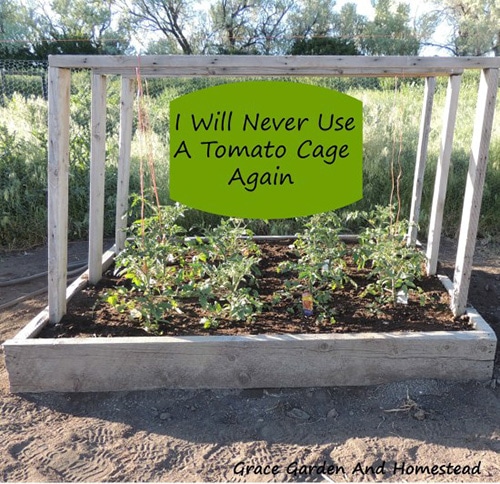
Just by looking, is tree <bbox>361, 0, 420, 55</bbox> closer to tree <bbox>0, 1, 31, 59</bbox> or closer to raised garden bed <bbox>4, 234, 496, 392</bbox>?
tree <bbox>0, 1, 31, 59</bbox>

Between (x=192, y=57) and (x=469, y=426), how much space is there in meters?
2.30

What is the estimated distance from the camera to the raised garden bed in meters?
2.71

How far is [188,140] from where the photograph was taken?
291cm

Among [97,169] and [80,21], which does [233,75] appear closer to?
[97,169]

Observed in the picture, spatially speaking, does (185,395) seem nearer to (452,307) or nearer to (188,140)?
(188,140)

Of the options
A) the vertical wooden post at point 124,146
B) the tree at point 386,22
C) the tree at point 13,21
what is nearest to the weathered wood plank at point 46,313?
the vertical wooden post at point 124,146

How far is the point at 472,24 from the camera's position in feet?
87.7

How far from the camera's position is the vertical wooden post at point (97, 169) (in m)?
3.45

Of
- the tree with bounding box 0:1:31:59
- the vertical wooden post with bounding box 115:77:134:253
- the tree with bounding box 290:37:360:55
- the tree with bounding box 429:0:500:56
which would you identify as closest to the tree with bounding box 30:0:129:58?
the tree with bounding box 0:1:31:59

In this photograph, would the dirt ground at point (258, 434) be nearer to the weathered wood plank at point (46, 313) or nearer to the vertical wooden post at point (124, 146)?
the weathered wood plank at point (46, 313)

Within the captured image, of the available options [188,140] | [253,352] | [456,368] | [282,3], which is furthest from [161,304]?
[282,3]

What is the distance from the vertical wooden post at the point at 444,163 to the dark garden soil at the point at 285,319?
41 cm

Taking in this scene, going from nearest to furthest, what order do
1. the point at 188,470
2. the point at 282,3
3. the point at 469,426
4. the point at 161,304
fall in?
1. the point at 188,470
2. the point at 469,426
3. the point at 161,304
4. the point at 282,3

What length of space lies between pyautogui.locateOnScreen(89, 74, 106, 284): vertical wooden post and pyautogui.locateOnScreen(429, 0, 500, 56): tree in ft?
87.0
